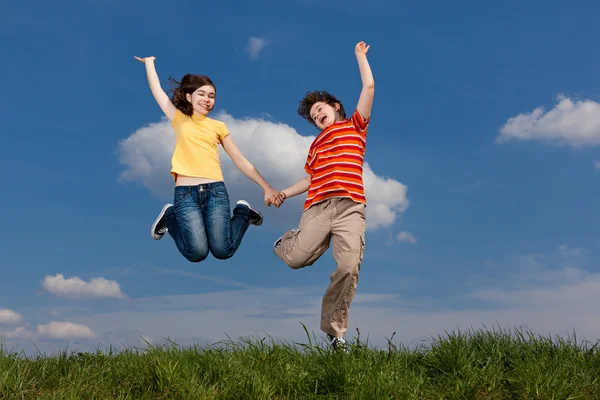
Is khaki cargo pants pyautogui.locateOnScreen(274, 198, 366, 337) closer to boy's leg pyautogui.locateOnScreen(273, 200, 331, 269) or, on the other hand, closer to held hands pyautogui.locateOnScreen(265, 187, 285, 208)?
boy's leg pyautogui.locateOnScreen(273, 200, 331, 269)

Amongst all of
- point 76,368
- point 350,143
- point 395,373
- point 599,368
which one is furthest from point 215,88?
point 599,368

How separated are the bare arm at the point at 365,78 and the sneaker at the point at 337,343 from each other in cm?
235

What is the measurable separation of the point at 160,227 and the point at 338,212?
2.28m

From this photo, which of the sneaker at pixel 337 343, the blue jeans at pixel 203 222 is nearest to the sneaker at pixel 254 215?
the blue jeans at pixel 203 222

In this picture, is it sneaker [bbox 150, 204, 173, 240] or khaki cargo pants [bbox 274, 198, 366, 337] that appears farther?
sneaker [bbox 150, 204, 173, 240]

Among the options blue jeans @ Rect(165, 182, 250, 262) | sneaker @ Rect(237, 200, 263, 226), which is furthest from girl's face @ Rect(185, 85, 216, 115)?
sneaker @ Rect(237, 200, 263, 226)

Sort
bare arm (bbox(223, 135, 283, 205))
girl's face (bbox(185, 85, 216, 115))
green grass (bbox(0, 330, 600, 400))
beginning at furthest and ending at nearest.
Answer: girl's face (bbox(185, 85, 216, 115)) → bare arm (bbox(223, 135, 283, 205)) → green grass (bbox(0, 330, 600, 400))

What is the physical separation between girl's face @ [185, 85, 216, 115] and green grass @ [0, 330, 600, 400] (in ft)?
9.21

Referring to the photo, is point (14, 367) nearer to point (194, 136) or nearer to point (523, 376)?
point (194, 136)

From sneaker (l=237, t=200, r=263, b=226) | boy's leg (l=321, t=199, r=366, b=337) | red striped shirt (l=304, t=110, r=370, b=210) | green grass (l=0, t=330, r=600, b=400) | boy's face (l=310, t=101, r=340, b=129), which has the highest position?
boy's face (l=310, t=101, r=340, b=129)

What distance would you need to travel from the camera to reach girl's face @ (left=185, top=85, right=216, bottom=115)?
7.12m

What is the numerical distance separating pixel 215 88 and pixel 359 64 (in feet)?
6.18

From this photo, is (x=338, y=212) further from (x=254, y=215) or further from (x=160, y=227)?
(x=160, y=227)

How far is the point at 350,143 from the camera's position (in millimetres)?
6383
